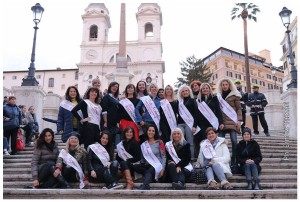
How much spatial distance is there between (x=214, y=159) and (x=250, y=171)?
696 mm

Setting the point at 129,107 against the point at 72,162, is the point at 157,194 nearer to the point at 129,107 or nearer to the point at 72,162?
the point at 72,162

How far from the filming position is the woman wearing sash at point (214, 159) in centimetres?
627

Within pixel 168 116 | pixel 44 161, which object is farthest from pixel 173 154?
pixel 44 161

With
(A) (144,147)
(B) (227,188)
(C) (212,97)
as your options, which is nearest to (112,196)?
(A) (144,147)

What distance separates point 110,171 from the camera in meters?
6.53

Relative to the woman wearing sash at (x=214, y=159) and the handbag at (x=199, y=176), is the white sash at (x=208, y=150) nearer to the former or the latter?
the woman wearing sash at (x=214, y=159)

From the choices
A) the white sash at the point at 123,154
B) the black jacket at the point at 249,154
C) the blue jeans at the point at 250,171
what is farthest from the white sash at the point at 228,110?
the white sash at the point at 123,154

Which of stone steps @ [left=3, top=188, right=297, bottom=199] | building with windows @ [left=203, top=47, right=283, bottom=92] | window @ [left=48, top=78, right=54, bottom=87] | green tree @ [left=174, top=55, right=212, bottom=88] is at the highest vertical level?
building with windows @ [left=203, top=47, right=283, bottom=92]

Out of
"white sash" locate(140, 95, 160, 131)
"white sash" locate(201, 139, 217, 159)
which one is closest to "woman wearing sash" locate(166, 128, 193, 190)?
"white sash" locate(201, 139, 217, 159)

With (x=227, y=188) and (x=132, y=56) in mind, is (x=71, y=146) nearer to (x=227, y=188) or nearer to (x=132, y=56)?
(x=227, y=188)

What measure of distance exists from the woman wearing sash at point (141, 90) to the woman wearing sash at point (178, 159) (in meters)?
1.64

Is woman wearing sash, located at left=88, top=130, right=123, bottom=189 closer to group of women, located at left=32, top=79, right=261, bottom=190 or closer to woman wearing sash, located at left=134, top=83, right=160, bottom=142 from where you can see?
group of women, located at left=32, top=79, right=261, bottom=190

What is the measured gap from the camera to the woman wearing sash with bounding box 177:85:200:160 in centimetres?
763

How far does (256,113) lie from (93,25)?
175 ft
